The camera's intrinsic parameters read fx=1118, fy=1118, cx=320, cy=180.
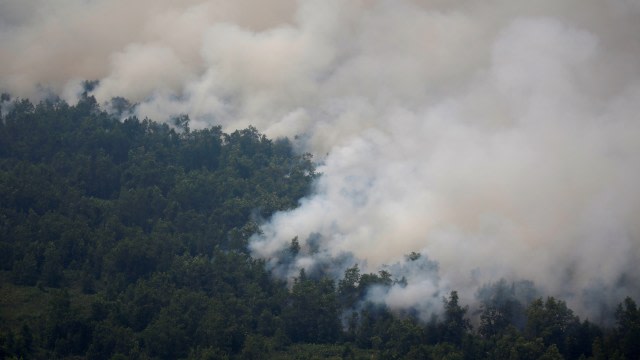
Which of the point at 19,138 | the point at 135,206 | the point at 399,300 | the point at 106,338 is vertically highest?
the point at 19,138

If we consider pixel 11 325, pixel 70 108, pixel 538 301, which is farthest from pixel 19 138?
pixel 538 301

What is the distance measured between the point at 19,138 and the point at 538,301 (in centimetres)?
6975

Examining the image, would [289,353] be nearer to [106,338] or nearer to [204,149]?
[106,338]

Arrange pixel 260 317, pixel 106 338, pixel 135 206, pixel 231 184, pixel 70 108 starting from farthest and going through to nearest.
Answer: pixel 70 108
pixel 231 184
pixel 135 206
pixel 260 317
pixel 106 338

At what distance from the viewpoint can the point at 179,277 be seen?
11000cm

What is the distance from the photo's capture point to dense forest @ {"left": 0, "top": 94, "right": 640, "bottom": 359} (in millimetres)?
95562

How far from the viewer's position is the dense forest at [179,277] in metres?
95.6

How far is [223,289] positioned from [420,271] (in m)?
19.2

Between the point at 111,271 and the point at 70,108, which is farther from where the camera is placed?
the point at 70,108

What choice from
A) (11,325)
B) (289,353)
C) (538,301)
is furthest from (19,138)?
(538,301)

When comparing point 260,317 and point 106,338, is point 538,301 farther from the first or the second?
point 106,338

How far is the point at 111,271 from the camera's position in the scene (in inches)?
4336

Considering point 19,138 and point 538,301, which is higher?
point 19,138

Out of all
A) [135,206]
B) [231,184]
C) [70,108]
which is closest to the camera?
[135,206]
